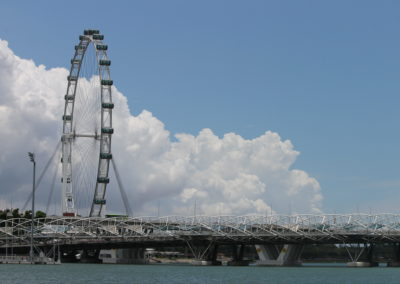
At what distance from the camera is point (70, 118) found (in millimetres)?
172750

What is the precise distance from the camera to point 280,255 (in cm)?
16925

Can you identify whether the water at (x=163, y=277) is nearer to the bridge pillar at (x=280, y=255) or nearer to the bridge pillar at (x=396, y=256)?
the bridge pillar at (x=280, y=255)

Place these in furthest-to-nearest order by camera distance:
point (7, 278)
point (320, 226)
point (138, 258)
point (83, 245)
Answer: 1. point (138, 258)
2. point (83, 245)
3. point (320, 226)
4. point (7, 278)

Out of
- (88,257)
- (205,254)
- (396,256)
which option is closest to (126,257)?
(88,257)

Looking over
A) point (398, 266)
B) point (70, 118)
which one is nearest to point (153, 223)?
point (70, 118)

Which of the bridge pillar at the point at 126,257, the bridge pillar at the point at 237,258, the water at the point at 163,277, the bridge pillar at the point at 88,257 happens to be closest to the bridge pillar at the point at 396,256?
the bridge pillar at the point at 237,258

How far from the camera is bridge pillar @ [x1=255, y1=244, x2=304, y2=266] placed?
16752 centimetres

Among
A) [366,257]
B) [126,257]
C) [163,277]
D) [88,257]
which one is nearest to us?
[163,277]

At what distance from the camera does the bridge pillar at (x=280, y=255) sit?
550 ft

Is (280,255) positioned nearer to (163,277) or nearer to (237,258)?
(237,258)

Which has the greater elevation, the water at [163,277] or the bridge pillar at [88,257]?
the bridge pillar at [88,257]

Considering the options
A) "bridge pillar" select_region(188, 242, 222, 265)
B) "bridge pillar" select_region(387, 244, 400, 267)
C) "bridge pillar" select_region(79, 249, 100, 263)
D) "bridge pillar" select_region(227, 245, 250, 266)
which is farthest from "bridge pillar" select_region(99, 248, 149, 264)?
"bridge pillar" select_region(387, 244, 400, 267)

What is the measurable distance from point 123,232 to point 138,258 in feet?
85.5

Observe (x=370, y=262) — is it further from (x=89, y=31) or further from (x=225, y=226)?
(x=89, y=31)
